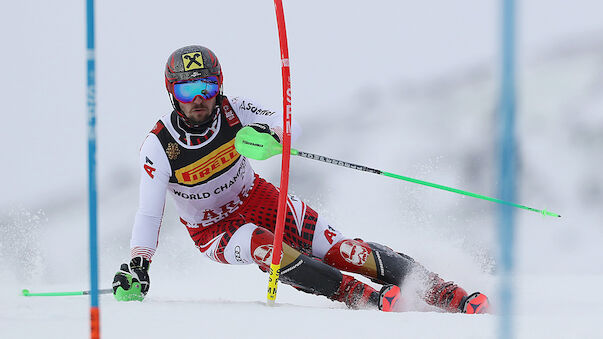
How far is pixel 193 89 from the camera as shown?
119 inches

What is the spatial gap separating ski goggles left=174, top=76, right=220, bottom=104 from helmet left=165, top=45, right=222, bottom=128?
0.06 ft

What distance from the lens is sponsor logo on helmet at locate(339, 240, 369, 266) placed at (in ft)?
10.3

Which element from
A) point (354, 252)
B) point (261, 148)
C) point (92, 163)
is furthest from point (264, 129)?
point (92, 163)

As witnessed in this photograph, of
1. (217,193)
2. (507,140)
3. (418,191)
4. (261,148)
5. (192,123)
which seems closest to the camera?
(507,140)

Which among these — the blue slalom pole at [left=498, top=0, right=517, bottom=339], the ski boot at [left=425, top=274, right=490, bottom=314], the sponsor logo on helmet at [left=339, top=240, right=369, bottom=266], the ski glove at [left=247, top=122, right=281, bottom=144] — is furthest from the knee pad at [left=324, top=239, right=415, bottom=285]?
the blue slalom pole at [left=498, top=0, right=517, bottom=339]

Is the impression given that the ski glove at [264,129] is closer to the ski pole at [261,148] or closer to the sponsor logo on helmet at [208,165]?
the ski pole at [261,148]

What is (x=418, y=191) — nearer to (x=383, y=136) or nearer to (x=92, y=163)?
(x=383, y=136)

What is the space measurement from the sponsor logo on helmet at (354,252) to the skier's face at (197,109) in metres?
0.80

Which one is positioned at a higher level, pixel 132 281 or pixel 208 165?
pixel 208 165

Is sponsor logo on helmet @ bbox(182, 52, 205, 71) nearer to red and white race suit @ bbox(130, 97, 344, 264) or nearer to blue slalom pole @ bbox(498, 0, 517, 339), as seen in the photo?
red and white race suit @ bbox(130, 97, 344, 264)

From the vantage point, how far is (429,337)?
6.68 feet

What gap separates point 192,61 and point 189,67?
3 cm

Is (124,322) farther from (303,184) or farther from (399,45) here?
(399,45)

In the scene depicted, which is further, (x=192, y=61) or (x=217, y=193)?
(x=217, y=193)
